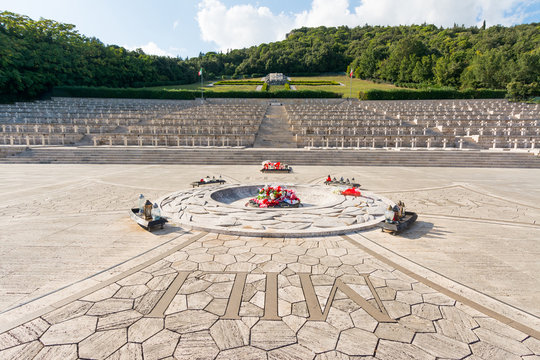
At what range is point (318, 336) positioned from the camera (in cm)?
327

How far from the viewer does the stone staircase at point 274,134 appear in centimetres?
2316

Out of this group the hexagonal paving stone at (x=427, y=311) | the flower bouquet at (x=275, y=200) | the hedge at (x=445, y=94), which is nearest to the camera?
the hexagonal paving stone at (x=427, y=311)

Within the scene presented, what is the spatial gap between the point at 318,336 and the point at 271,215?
4.22 metres

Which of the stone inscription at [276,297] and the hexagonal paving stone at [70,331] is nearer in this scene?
the hexagonal paving stone at [70,331]

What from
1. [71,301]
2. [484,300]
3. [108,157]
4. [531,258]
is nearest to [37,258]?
[71,301]

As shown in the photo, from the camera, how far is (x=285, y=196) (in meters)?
8.64

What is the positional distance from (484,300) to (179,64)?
80.7 meters

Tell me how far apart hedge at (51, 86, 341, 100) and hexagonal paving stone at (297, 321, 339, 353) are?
46931mm

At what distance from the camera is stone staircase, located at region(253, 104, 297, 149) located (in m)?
23.2

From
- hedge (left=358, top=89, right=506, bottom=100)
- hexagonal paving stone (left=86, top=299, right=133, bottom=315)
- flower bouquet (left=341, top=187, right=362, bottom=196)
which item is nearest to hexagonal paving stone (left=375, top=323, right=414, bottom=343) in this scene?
hexagonal paving stone (left=86, top=299, right=133, bottom=315)

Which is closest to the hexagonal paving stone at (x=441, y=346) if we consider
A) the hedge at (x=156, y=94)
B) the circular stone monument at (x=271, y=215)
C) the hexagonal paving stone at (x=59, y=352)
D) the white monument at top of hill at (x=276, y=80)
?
the circular stone monument at (x=271, y=215)

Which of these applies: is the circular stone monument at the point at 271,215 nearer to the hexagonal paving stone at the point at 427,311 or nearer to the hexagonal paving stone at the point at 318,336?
the hexagonal paving stone at the point at 427,311

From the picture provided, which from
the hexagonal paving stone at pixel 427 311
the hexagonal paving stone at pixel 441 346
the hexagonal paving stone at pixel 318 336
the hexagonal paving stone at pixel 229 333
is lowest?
the hexagonal paving stone at pixel 441 346

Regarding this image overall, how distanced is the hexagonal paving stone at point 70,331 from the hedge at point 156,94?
4623 centimetres
